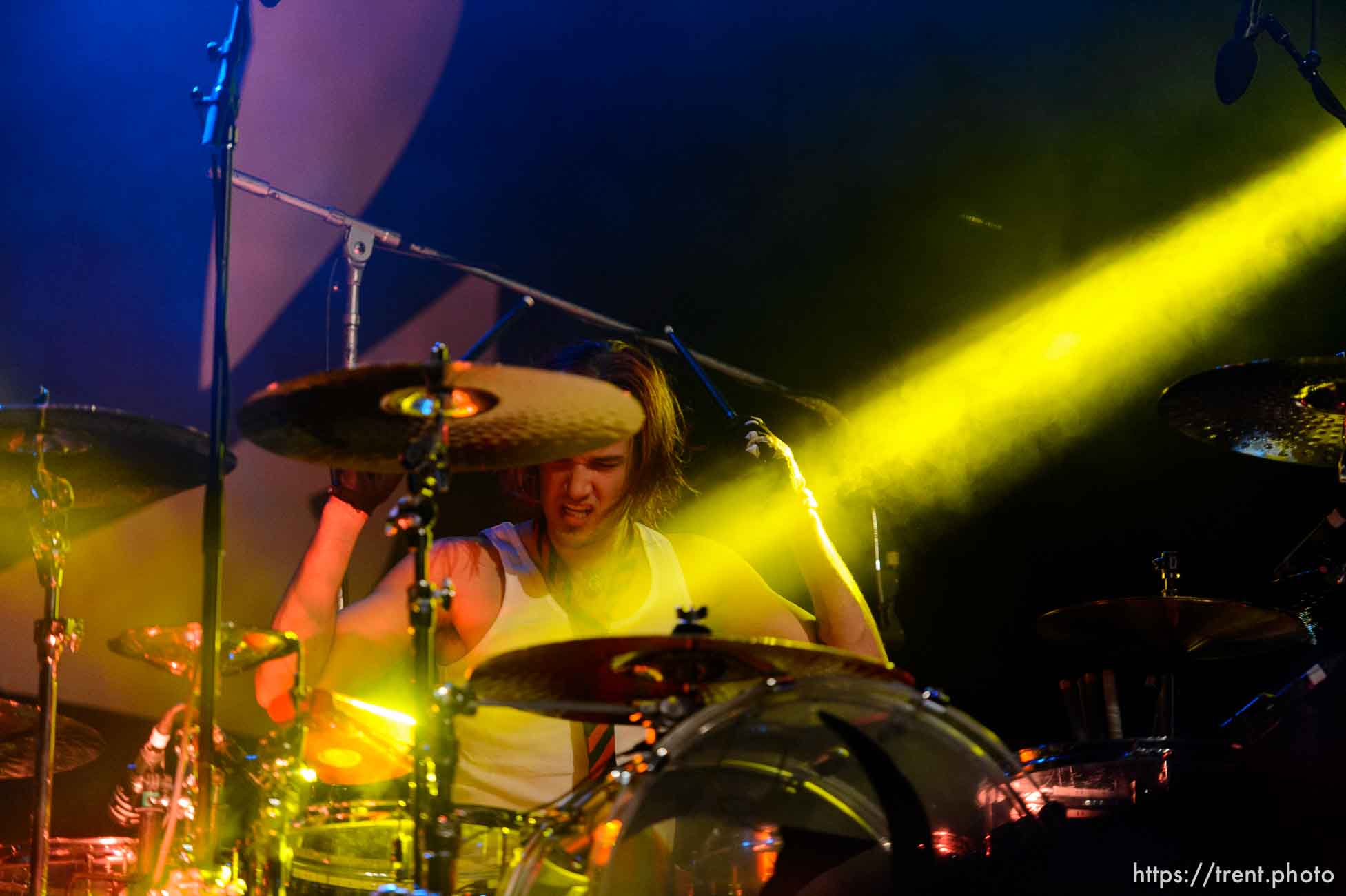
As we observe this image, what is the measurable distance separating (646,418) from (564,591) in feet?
1.71

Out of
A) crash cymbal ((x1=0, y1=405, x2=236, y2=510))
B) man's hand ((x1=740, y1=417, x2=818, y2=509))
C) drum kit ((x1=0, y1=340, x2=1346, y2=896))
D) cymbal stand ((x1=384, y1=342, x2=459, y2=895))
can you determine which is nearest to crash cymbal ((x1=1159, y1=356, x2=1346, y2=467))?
man's hand ((x1=740, y1=417, x2=818, y2=509))

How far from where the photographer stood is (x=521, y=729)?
116 inches

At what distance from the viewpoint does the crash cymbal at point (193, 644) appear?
2066mm

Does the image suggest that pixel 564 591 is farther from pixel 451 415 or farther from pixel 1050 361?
pixel 1050 361

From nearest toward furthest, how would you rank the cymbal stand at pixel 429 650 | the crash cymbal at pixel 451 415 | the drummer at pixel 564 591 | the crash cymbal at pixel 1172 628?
the cymbal stand at pixel 429 650, the crash cymbal at pixel 451 415, the drummer at pixel 564 591, the crash cymbal at pixel 1172 628

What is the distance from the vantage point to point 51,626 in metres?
2.33

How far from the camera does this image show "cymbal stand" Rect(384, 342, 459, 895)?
1.75 m

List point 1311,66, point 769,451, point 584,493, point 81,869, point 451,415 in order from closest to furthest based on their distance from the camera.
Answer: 1. point 451,415
2. point 81,869
3. point 769,451
4. point 584,493
5. point 1311,66

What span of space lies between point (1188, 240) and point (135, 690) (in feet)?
12.1

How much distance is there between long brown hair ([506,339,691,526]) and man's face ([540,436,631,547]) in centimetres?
7

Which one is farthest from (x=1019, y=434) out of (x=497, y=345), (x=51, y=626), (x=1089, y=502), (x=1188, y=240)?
(x=51, y=626)

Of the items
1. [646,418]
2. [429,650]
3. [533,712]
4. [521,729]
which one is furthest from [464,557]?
[429,650]

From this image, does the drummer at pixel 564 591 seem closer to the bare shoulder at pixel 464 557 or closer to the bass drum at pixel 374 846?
the bare shoulder at pixel 464 557

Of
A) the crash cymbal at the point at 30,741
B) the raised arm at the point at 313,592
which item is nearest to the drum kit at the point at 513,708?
the crash cymbal at the point at 30,741
